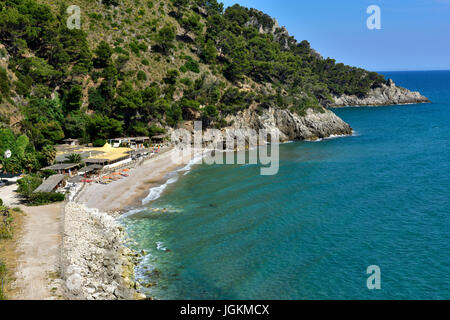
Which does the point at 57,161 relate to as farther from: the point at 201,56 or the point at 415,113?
the point at 415,113

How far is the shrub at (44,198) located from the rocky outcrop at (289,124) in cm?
5262

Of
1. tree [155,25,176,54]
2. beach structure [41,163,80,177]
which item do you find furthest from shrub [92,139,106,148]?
tree [155,25,176,54]

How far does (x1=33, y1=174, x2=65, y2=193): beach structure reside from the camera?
38.7m

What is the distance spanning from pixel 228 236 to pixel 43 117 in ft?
165

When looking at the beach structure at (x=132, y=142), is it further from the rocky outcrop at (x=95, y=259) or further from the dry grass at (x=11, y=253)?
the dry grass at (x=11, y=253)

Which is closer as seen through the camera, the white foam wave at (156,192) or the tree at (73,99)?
the white foam wave at (156,192)

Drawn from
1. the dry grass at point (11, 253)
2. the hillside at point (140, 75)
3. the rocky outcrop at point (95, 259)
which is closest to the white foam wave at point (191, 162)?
the hillside at point (140, 75)

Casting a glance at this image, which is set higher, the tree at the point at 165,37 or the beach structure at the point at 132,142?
the tree at the point at 165,37

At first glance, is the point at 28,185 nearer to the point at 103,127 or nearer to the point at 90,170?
the point at 90,170

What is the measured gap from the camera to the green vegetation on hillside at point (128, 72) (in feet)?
217

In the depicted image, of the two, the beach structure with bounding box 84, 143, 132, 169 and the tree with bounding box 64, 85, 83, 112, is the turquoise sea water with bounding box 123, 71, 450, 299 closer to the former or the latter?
the beach structure with bounding box 84, 143, 132, 169

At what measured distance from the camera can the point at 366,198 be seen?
141ft

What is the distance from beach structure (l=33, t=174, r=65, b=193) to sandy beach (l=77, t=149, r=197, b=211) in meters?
3.04

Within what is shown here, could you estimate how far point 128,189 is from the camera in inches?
1822
